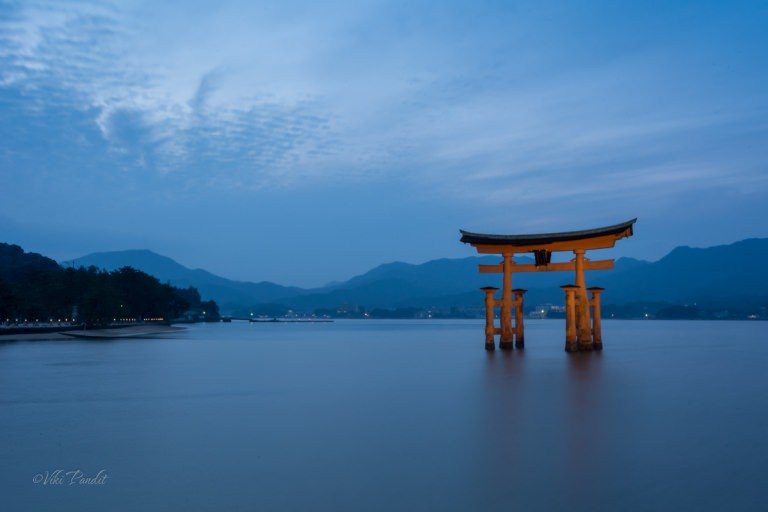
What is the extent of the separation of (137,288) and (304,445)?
285ft

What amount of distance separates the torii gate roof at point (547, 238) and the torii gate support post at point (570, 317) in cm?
216

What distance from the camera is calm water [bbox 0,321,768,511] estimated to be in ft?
27.7

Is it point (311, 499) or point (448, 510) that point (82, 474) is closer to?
point (311, 499)

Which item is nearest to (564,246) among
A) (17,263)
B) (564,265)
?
(564,265)

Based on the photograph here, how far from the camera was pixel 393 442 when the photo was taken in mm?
11945

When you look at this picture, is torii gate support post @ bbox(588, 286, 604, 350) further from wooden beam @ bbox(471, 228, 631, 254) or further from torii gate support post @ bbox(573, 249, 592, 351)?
wooden beam @ bbox(471, 228, 631, 254)

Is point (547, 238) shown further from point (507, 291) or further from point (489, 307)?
point (489, 307)

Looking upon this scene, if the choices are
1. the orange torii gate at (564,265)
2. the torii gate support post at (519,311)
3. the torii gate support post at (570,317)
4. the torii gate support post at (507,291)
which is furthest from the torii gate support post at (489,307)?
the torii gate support post at (570,317)

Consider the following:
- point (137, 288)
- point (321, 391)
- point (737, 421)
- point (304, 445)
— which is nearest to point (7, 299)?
point (137, 288)

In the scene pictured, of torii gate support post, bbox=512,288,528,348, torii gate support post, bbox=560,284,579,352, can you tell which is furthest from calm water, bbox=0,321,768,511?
torii gate support post, bbox=512,288,528,348

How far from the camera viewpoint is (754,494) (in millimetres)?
8312

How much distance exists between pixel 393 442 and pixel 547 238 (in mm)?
18855

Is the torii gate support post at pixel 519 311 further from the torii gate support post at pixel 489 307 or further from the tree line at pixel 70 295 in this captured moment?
the tree line at pixel 70 295

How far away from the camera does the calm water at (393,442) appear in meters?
8.45
